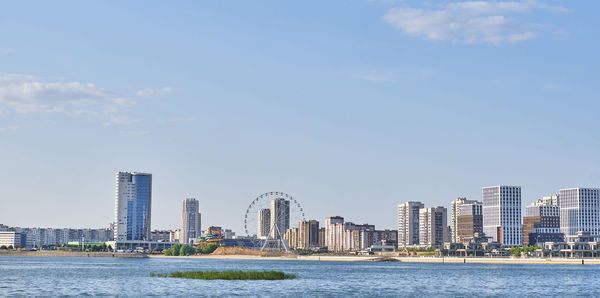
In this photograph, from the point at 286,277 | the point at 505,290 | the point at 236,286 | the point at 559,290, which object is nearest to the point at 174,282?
the point at 236,286

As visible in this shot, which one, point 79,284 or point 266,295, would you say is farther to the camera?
point 79,284

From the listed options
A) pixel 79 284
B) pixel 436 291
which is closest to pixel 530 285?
pixel 436 291

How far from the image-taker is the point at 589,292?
11256cm

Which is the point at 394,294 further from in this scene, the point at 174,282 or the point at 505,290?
the point at 174,282

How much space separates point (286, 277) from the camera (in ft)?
440

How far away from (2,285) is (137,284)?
18669 millimetres

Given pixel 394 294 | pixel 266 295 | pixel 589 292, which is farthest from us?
pixel 589 292

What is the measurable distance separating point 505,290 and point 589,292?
11295 mm

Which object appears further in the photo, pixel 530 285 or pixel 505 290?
pixel 530 285

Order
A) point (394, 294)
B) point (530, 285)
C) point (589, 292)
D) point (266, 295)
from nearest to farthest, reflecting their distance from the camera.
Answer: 1. point (266, 295)
2. point (394, 294)
3. point (589, 292)
4. point (530, 285)

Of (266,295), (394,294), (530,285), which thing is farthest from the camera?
(530,285)

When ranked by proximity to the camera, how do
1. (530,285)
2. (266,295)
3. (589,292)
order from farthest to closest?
(530,285), (589,292), (266,295)

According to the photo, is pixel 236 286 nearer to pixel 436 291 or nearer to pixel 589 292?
pixel 436 291

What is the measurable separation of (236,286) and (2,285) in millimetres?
33829
